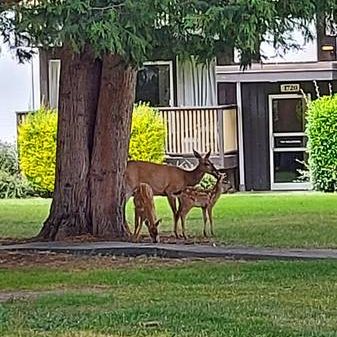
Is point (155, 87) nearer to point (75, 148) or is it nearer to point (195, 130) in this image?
point (195, 130)

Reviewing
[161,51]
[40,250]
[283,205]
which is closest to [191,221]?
[283,205]

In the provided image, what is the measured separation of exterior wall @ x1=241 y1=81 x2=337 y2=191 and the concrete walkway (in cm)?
1497

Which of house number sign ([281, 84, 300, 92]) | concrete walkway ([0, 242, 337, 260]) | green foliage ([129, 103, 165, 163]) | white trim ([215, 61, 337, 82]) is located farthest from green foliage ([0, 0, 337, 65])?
house number sign ([281, 84, 300, 92])

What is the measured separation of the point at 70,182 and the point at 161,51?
5.28m

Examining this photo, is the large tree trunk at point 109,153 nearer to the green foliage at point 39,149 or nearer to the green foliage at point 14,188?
the green foliage at point 39,149

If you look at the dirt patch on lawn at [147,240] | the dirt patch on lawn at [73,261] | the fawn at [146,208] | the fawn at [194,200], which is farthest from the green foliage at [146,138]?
the dirt patch on lawn at [73,261]

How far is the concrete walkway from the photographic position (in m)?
14.0

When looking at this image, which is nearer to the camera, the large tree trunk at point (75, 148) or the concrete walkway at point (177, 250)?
the concrete walkway at point (177, 250)

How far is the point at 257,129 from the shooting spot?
3028 cm

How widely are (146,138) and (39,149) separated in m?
2.76

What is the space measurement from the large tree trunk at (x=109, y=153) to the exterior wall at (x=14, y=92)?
14498mm

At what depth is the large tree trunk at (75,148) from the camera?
54.1 feet

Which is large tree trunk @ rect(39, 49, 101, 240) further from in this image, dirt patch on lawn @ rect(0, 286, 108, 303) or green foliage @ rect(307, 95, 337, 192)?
green foliage @ rect(307, 95, 337, 192)

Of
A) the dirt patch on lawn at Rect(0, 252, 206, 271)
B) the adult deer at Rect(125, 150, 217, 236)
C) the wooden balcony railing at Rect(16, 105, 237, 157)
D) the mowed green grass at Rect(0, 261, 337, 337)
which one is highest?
the wooden balcony railing at Rect(16, 105, 237, 157)
